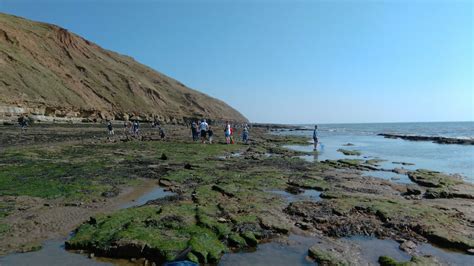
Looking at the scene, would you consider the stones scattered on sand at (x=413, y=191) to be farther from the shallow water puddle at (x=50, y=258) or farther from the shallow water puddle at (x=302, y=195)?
the shallow water puddle at (x=50, y=258)

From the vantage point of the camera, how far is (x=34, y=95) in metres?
58.8

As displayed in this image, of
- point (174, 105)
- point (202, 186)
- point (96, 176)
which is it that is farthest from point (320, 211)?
point (174, 105)

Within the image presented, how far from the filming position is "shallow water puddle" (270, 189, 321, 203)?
1309 centimetres

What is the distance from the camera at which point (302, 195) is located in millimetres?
13875

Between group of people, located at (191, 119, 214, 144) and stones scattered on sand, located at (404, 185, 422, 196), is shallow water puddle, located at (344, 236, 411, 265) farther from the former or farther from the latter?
group of people, located at (191, 119, 214, 144)

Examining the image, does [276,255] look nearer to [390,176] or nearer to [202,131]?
[390,176]

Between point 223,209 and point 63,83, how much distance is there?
7393cm

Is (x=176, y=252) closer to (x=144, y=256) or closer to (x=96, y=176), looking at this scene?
(x=144, y=256)

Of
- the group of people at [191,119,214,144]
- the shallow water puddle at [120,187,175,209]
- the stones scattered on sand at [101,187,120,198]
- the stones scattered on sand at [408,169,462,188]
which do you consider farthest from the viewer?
the group of people at [191,119,214,144]

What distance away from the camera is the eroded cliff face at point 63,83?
5675cm

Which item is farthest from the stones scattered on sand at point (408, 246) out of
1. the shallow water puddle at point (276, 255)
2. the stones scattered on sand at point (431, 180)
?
the stones scattered on sand at point (431, 180)

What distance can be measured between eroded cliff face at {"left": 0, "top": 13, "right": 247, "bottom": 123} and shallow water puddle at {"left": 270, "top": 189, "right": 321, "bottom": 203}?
46205 mm

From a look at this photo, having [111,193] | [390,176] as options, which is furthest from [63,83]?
[390,176]

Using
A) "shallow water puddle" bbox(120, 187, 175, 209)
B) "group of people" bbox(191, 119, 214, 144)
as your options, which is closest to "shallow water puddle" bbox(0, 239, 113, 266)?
"shallow water puddle" bbox(120, 187, 175, 209)
